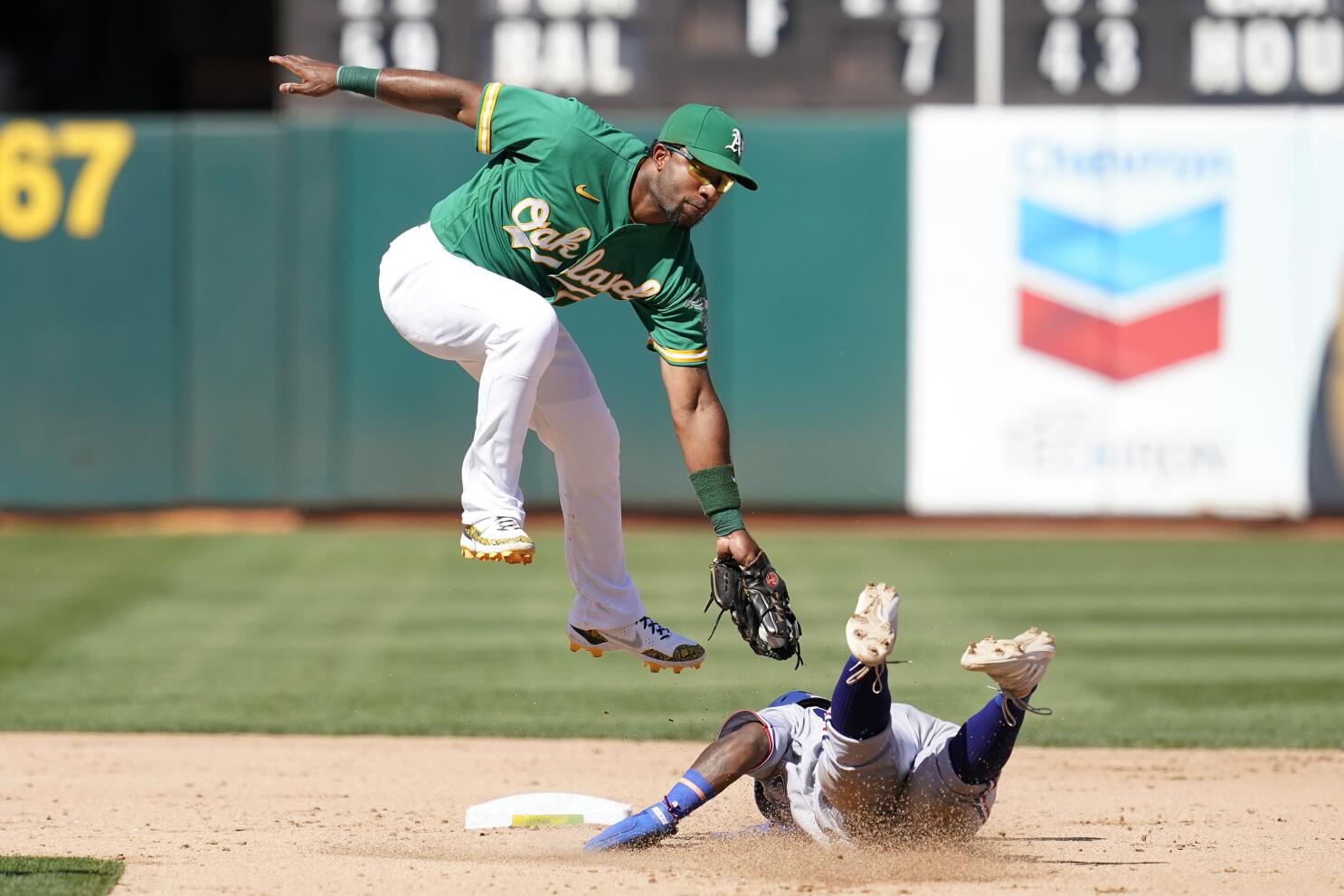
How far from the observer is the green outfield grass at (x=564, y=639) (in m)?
7.80

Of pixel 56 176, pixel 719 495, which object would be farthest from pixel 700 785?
pixel 56 176

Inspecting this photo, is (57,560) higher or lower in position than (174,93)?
lower

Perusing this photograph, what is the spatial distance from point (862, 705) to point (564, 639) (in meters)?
4.81

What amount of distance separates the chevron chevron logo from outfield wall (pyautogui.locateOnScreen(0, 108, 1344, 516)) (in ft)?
0.07

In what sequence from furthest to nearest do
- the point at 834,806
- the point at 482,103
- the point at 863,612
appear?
the point at 482,103
the point at 834,806
the point at 863,612

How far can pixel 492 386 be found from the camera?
525cm

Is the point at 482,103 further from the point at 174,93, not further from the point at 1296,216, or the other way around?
the point at 174,93

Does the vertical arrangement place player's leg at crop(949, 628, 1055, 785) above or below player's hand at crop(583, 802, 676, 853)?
above

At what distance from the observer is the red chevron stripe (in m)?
12.8

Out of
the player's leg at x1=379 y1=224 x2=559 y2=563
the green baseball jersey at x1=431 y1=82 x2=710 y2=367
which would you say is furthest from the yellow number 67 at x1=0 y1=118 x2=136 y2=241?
the player's leg at x1=379 y1=224 x2=559 y2=563

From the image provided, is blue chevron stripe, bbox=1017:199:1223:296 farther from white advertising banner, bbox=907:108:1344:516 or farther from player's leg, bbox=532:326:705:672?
player's leg, bbox=532:326:705:672

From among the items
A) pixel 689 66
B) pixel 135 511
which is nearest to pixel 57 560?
pixel 135 511

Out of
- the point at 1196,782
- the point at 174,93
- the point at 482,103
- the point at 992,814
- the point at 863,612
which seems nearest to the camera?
the point at 863,612

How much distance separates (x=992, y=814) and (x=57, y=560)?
7.54 metres
